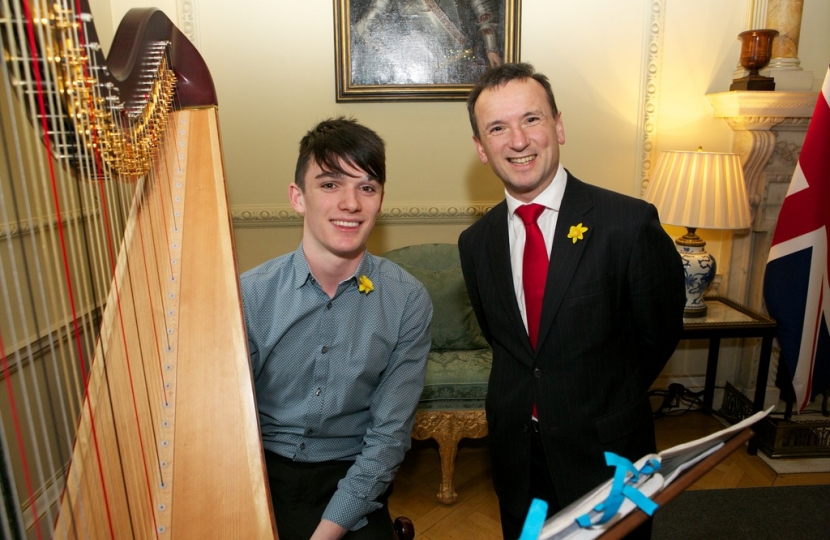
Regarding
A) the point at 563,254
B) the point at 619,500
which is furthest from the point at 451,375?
the point at 619,500

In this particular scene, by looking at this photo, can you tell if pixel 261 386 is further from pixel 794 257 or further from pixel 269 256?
pixel 794 257

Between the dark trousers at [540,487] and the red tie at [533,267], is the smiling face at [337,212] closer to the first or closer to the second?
the red tie at [533,267]

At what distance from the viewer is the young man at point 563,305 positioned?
1.45m

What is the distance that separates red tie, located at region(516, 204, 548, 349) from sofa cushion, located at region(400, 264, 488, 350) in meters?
1.31

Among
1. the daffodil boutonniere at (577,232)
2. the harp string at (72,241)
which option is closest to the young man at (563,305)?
the daffodil boutonniere at (577,232)

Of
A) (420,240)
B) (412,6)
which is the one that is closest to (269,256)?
(420,240)

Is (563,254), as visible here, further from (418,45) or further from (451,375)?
(418,45)

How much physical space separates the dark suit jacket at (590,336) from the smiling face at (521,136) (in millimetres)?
101

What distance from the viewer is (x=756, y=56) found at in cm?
290

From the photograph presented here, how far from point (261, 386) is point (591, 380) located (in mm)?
761

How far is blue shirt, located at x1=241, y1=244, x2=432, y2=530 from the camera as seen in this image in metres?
1.39

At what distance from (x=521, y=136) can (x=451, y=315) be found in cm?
145

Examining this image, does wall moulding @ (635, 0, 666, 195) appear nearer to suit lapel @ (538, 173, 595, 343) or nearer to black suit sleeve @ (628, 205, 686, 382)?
black suit sleeve @ (628, 205, 686, 382)

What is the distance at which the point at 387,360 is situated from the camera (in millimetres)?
1465
